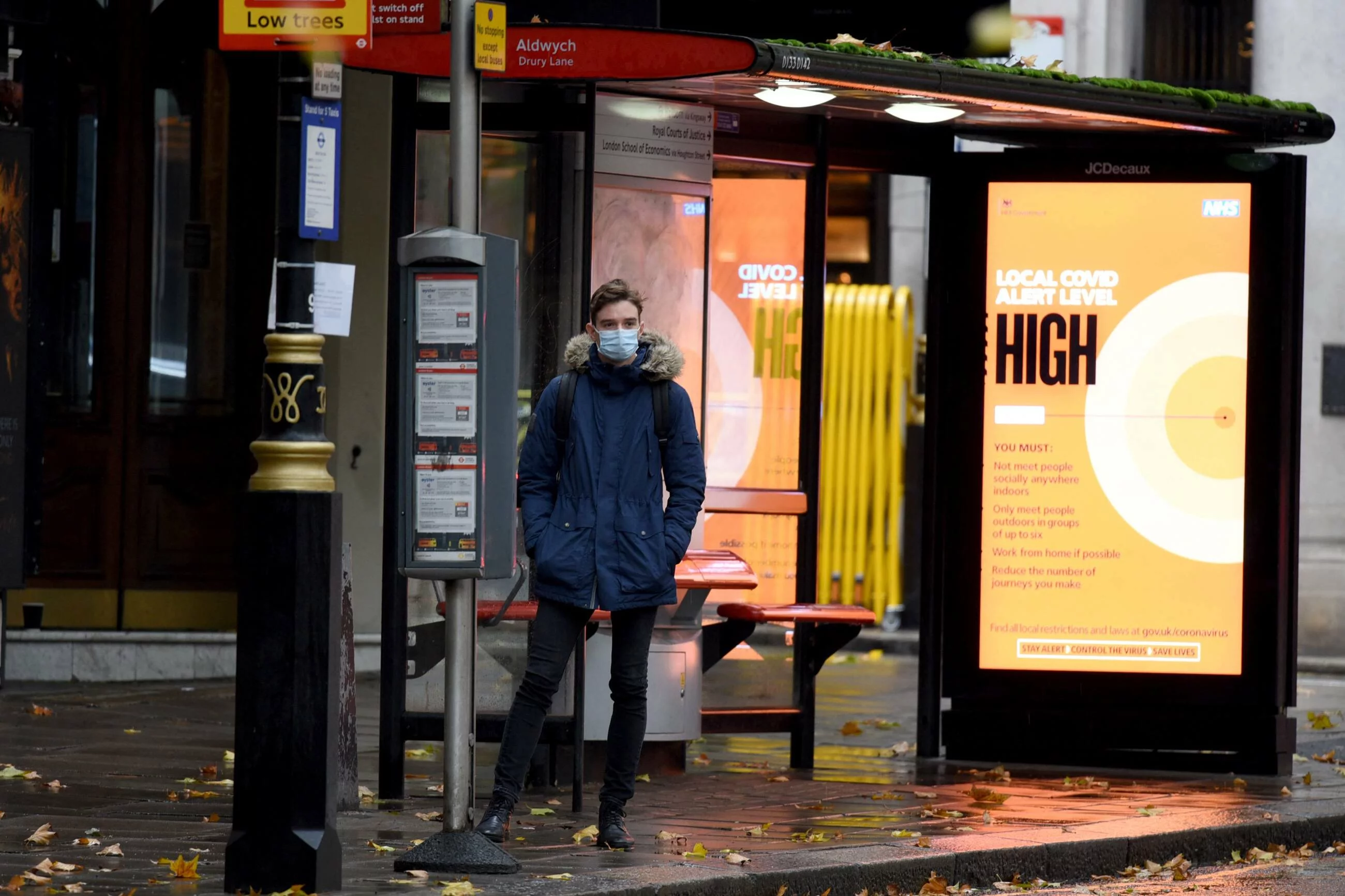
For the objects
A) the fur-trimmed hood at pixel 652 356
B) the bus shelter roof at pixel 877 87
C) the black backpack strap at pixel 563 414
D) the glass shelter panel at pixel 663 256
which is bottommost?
the black backpack strap at pixel 563 414

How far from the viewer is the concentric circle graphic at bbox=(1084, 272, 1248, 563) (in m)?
9.70

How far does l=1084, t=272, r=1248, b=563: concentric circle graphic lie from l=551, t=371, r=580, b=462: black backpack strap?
10.6 feet

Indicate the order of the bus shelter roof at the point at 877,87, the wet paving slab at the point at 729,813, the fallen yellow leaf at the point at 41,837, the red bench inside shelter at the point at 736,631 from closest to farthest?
1. the wet paving slab at the point at 729,813
2. the fallen yellow leaf at the point at 41,837
3. the bus shelter roof at the point at 877,87
4. the red bench inside shelter at the point at 736,631

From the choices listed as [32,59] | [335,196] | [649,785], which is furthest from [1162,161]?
[32,59]

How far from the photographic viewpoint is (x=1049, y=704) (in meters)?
9.80

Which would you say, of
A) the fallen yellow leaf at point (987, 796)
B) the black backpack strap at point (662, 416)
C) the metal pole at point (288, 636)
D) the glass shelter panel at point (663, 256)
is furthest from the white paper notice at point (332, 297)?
the fallen yellow leaf at point (987, 796)

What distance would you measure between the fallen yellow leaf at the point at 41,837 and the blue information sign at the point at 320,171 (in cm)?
220

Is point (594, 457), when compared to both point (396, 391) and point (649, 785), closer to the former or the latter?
point (396, 391)

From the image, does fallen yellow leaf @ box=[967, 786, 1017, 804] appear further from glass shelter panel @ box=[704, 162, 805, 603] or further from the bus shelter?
glass shelter panel @ box=[704, 162, 805, 603]

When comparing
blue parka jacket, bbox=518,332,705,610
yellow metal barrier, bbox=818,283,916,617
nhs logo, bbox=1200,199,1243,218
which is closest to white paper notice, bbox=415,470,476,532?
blue parka jacket, bbox=518,332,705,610

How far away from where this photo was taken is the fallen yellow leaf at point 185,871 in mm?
6410

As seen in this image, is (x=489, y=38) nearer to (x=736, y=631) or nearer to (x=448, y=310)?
(x=448, y=310)

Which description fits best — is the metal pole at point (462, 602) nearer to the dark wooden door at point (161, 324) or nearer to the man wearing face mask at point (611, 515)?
the man wearing face mask at point (611, 515)

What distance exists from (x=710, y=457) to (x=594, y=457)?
266 cm
